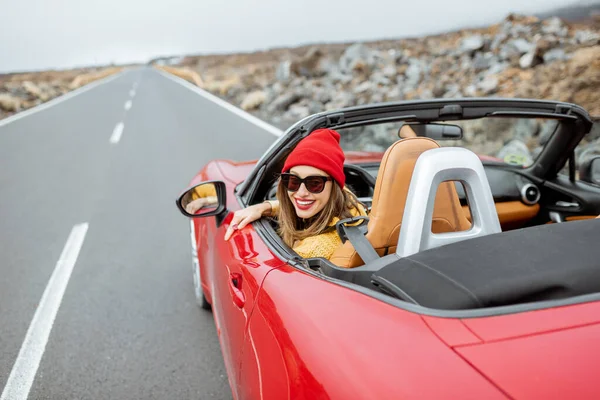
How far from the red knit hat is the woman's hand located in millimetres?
307

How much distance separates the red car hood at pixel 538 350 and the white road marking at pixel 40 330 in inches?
106

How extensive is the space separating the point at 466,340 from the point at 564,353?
23cm

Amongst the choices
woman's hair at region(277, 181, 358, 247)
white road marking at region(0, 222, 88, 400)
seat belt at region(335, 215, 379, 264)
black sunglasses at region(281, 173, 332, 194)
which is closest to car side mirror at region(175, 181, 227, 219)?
woman's hair at region(277, 181, 358, 247)

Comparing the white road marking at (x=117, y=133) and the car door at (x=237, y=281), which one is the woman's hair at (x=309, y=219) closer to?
the car door at (x=237, y=281)

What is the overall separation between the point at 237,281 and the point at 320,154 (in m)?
0.69

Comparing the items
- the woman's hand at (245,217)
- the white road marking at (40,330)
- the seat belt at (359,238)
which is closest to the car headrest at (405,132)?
the seat belt at (359,238)

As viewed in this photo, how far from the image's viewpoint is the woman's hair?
2.47 m

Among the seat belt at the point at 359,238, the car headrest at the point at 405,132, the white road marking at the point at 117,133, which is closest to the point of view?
the seat belt at the point at 359,238

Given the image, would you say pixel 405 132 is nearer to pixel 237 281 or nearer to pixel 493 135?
pixel 237 281

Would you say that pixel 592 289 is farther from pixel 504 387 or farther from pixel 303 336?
pixel 303 336

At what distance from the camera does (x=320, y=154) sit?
2.29 m

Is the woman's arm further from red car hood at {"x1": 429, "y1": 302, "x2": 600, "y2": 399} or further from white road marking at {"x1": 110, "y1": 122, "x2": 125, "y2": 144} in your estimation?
white road marking at {"x1": 110, "y1": 122, "x2": 125, "y2": 144}

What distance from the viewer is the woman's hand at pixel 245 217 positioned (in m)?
2.52

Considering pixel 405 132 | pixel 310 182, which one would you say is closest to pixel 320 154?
pixel 310 182
